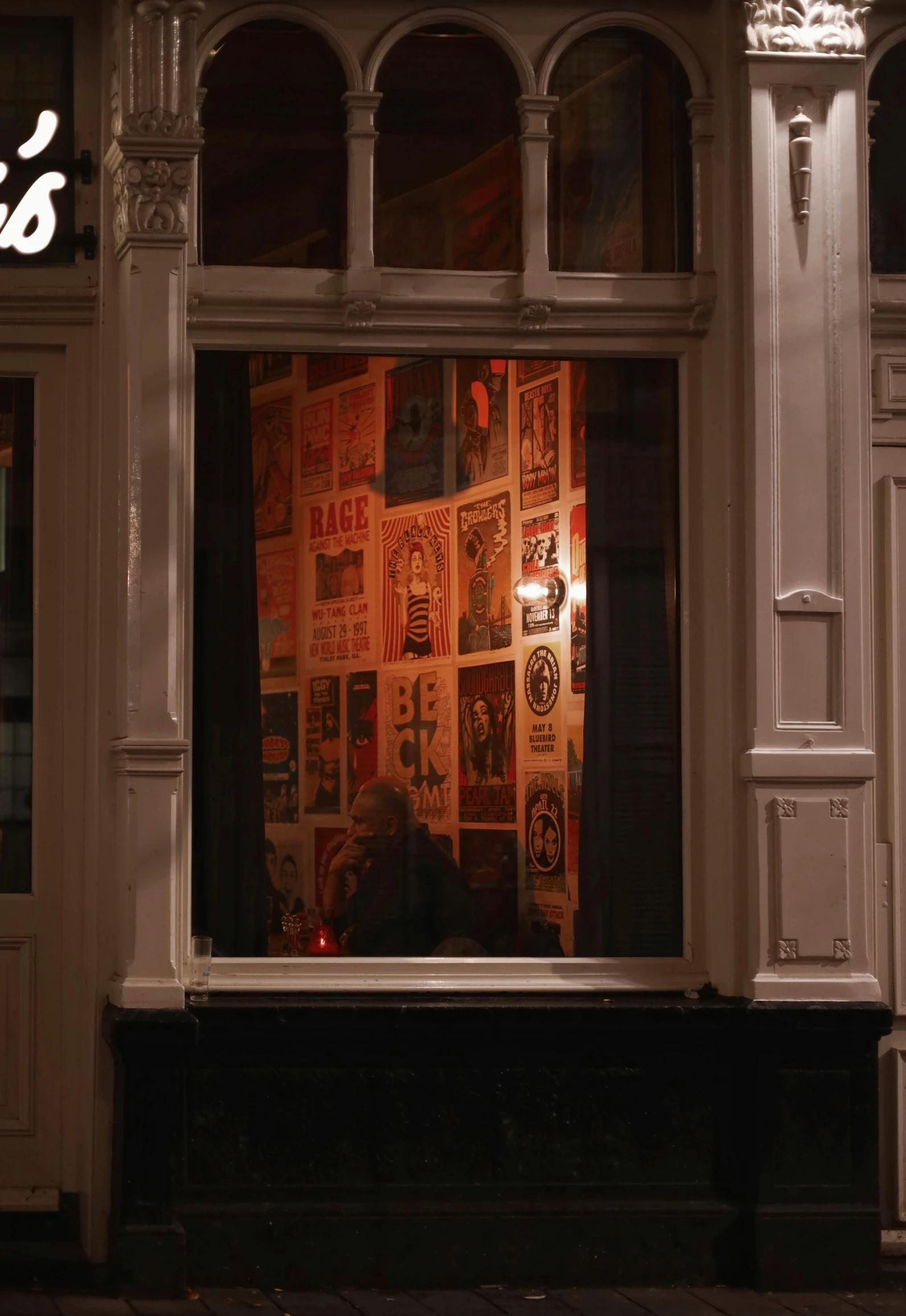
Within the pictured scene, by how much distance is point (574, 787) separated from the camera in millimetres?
6211

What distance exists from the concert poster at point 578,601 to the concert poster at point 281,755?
42.7 inches

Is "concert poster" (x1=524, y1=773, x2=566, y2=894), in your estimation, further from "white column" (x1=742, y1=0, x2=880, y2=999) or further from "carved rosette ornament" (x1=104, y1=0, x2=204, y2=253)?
"carved rosette ornament" (x1=104, y1=0, x2=204, y2=253)

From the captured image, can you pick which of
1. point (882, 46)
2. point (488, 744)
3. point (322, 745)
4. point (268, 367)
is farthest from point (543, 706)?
point (882, 46)

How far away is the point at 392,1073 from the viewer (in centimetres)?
584

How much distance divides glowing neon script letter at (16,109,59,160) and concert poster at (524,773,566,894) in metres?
3.04

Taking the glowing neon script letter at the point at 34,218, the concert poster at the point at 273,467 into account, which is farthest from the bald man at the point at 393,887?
the glowing neon script letter at the point at 34,218

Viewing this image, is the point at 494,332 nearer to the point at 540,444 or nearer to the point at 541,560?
the point at 540,444

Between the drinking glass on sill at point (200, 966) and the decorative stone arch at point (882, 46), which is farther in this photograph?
the decorative stone arch at point (882, 46)

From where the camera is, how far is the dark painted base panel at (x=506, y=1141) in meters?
5.74

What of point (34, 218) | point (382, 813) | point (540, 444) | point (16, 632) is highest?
point (34, 218)

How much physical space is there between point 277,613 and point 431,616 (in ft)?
1.97

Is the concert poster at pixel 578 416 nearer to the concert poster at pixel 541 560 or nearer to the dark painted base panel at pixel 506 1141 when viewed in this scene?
the concert poster at pixel 541 560

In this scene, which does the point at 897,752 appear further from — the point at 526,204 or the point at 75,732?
the point at 75,732

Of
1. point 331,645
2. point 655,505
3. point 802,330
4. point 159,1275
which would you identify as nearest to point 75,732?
point 331,645
